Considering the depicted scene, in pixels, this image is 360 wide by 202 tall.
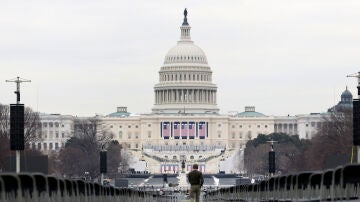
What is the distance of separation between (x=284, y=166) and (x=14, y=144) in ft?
314

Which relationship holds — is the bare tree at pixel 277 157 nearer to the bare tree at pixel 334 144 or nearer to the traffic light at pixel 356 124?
the bare tree at pixel 334 144

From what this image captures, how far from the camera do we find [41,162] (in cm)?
6956

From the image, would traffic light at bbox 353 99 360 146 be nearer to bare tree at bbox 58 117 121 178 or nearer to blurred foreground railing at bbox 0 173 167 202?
blurred foreground railing at bbox 0 173 167 202

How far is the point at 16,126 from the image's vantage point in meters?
57.2

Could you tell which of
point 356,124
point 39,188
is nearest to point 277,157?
point 356,124

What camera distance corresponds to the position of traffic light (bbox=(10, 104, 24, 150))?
5672 centimetres

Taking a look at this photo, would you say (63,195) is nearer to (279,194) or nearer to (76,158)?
(279,194)

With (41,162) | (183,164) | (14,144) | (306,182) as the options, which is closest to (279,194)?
(306,182)

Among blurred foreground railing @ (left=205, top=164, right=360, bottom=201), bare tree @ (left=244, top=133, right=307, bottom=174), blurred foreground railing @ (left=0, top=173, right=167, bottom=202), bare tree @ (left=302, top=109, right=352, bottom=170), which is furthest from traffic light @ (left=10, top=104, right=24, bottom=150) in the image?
bare tree @ (left=244, top=133, right=307, bottom=174)

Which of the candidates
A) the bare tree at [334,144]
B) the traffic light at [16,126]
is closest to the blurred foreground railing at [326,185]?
the traffic light at [16,126]

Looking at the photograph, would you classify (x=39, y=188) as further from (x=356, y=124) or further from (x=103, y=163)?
(x=103, y=163)

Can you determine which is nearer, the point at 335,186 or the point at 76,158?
the point at 335,186

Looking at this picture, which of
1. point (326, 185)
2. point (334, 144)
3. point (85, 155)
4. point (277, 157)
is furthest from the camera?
point (277, 157)

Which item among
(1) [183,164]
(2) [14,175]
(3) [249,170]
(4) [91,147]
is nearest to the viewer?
(2) [14,175]
